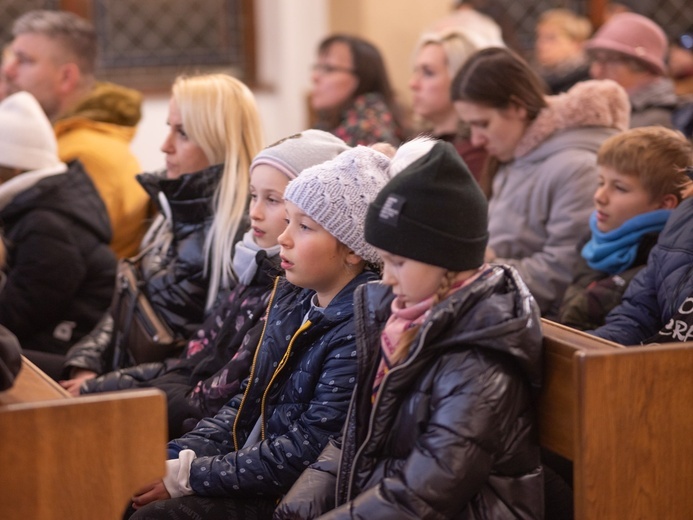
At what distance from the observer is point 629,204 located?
2990 mm

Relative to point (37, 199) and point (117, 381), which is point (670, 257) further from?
point (37, 199)

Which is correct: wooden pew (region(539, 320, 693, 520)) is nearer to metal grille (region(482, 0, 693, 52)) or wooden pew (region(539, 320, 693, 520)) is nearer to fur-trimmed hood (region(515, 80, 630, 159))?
fur-trimmed hood (region(515, 80, 630, 159))

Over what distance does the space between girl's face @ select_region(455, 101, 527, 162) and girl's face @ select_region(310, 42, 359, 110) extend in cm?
161

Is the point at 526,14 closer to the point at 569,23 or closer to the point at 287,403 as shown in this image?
the point at 569,23

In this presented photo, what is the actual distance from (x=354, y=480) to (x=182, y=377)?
1.04 m

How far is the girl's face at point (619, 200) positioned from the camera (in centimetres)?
298

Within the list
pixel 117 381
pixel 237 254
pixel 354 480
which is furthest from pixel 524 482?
pixel 117 381

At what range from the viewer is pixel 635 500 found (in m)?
2.03

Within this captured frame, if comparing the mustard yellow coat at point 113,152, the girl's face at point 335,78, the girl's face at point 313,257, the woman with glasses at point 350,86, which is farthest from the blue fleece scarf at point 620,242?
the girl's face at point 335,78

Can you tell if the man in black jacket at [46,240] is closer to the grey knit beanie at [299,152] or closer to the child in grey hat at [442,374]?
the grey knit beanie at [299,152]

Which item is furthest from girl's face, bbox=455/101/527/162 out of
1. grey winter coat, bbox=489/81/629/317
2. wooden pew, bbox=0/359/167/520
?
wooden pew, bbox=0/359/167/520

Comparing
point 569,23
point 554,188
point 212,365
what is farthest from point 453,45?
point 569,23

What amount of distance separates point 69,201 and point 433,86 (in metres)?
1.71

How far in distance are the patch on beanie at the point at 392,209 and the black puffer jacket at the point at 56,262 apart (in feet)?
6.20
